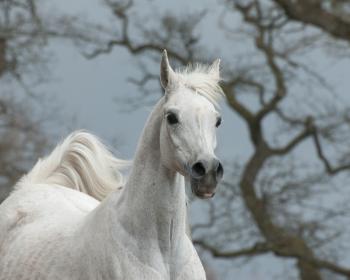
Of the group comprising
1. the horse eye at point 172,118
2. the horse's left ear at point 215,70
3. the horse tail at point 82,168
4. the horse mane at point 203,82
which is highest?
the horse tail at point 82,168

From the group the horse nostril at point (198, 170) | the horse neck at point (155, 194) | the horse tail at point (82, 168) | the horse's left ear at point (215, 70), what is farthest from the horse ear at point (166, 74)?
the horse tail at point (82, 168)

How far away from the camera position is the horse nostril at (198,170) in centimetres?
546

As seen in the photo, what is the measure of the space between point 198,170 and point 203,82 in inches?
26.5

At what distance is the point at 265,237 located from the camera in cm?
2016

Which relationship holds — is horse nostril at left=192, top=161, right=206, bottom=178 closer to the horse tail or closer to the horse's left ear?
the horse's left ear

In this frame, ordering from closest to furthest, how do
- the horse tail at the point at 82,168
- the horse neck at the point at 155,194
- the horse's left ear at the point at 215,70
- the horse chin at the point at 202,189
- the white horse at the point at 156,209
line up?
the horse chin at the point at 202,189 → the white horse at the point at 156,209 → the horse neck at the point at 155,194 → the horse's left ear at the point at 215,70 → the horse tail at the point at 82,168

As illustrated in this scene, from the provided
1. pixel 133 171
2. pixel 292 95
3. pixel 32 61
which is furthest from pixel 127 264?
pixel 292 95

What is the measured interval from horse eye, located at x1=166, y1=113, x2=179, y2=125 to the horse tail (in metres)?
2.01

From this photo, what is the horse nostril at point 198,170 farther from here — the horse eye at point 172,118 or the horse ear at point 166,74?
the horse ear at point 166,74

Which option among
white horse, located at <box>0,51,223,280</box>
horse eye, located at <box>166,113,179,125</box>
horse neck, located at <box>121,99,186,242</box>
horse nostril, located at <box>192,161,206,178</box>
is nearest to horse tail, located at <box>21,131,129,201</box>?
white horse, located at <box>0,51,223,280</box>

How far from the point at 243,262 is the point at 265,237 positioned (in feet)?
2.97

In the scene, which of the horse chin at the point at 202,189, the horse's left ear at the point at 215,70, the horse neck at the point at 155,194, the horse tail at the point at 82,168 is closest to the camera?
the horse chin at the point at 202,189

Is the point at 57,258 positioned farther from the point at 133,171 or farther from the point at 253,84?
the point at 253,84

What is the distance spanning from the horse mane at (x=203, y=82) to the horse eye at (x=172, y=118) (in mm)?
248
